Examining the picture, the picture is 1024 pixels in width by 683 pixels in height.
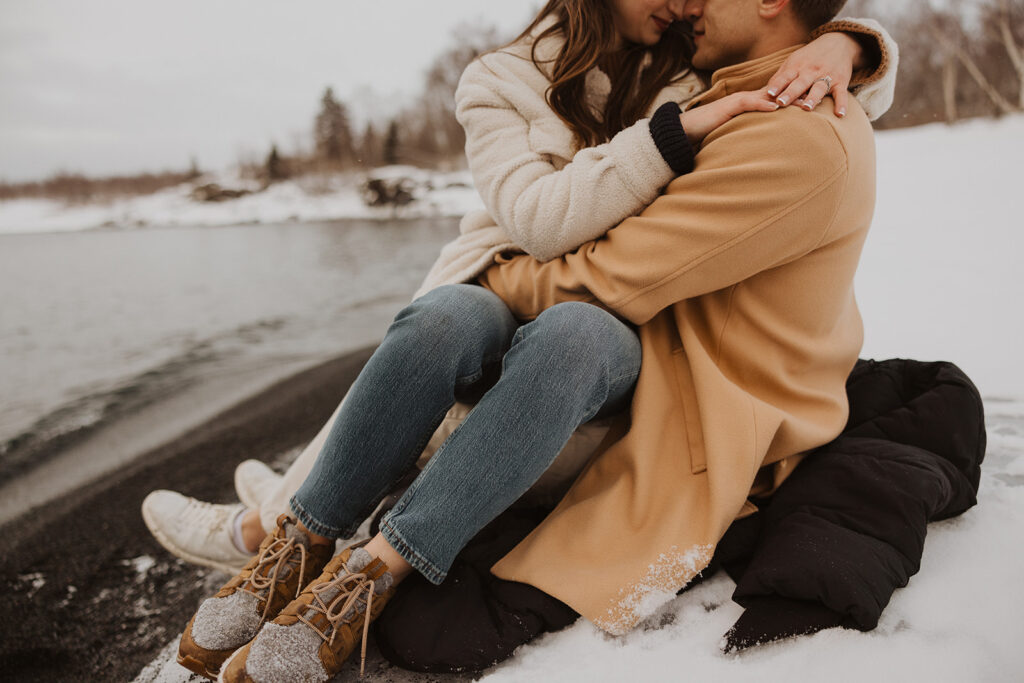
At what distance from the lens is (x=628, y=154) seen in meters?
1.25

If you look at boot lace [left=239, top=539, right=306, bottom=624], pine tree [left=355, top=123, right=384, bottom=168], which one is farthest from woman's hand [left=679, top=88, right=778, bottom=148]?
pine tree [left=355, top=123, right=384, bottom=168]

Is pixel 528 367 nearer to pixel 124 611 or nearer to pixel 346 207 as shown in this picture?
pixel 124 611

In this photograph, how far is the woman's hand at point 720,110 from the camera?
1.14 meters

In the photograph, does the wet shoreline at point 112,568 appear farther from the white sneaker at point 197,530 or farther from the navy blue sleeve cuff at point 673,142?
the navy blue sleeve cuff at point 673,142

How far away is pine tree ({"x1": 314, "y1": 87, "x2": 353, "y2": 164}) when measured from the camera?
33.7 meters

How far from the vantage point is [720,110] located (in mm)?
1193

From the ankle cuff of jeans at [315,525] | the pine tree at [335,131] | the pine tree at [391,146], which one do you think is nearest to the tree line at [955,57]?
the ankle cuff of jeans at [315,525]

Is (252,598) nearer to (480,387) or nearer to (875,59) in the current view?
(480,387)

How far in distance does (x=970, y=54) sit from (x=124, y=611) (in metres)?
16.9

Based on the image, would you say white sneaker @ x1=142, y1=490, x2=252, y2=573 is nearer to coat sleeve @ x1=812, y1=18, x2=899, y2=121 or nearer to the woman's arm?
the woman's arm

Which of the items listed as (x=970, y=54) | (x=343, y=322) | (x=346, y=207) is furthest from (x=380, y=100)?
(x=343, y=322)

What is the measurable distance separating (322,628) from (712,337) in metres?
0.91

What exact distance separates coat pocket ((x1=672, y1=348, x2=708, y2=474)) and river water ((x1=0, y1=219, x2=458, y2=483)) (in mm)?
3441

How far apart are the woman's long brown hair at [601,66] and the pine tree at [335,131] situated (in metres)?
34.2
